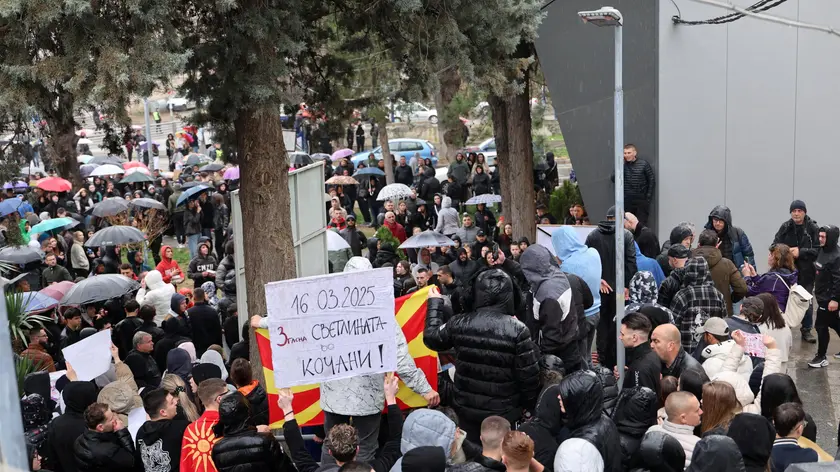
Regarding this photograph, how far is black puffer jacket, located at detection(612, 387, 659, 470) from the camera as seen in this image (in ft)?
19.7

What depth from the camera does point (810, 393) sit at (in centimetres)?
1082

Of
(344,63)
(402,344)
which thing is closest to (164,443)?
(402,344)

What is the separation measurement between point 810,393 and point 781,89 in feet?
19.0

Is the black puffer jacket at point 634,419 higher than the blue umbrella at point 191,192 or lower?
lower

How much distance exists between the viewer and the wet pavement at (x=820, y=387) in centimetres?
983

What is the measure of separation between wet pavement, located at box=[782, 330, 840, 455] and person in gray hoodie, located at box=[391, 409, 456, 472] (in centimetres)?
488

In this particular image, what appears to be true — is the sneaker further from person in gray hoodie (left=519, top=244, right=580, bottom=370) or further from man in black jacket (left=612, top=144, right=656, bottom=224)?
person in gray hoodie (left=519, top=244, right=580, bottom=370)

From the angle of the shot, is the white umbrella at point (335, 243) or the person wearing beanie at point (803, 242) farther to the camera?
the white umbrella at point (335, 243)

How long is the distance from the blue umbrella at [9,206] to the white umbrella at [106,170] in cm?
845

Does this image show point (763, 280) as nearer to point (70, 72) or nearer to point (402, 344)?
point (402, 344)

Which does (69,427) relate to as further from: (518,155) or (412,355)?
(518,155)

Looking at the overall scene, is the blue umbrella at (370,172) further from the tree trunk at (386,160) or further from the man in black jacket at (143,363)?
the man in black jacket at (143,363)

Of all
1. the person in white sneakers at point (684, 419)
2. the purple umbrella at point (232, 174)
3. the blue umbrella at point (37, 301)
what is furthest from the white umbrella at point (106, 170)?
the person in white sneakers at point (684, 419)

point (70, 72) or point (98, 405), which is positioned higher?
point (70, 72)
